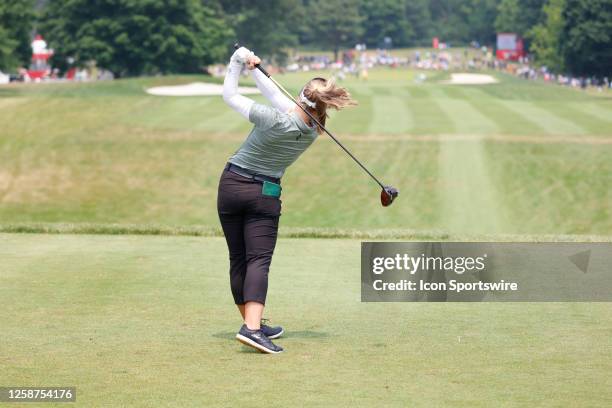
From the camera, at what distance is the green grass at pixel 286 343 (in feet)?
23.5

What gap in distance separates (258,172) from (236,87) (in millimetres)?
638

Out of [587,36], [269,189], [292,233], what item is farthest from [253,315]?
[587,36]

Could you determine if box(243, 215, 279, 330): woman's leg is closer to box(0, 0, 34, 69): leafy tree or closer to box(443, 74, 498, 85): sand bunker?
box(0, 0, 34, 69): leafy tree

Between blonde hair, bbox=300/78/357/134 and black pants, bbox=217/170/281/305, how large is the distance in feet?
2.25

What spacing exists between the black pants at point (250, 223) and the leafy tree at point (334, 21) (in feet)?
568

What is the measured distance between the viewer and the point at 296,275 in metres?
12.3

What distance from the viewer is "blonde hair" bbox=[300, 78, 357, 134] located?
8516mm

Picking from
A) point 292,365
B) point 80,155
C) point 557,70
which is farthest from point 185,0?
point 292,365

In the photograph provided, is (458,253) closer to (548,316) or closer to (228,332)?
(548,316)

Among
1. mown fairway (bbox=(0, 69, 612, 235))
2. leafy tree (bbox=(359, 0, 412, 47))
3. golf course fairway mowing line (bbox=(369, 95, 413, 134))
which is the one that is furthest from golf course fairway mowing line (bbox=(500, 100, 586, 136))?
leafy tree (bbox=(359, 0, 412, 47))

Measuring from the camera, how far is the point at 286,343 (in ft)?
29.1

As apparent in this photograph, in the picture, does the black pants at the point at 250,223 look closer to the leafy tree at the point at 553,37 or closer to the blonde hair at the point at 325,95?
the blonde hair at the point at 325,95

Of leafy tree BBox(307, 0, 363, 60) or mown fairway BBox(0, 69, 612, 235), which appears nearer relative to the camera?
mown fairway BBox(0, 69, 612, 235)

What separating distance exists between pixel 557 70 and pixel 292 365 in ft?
296
